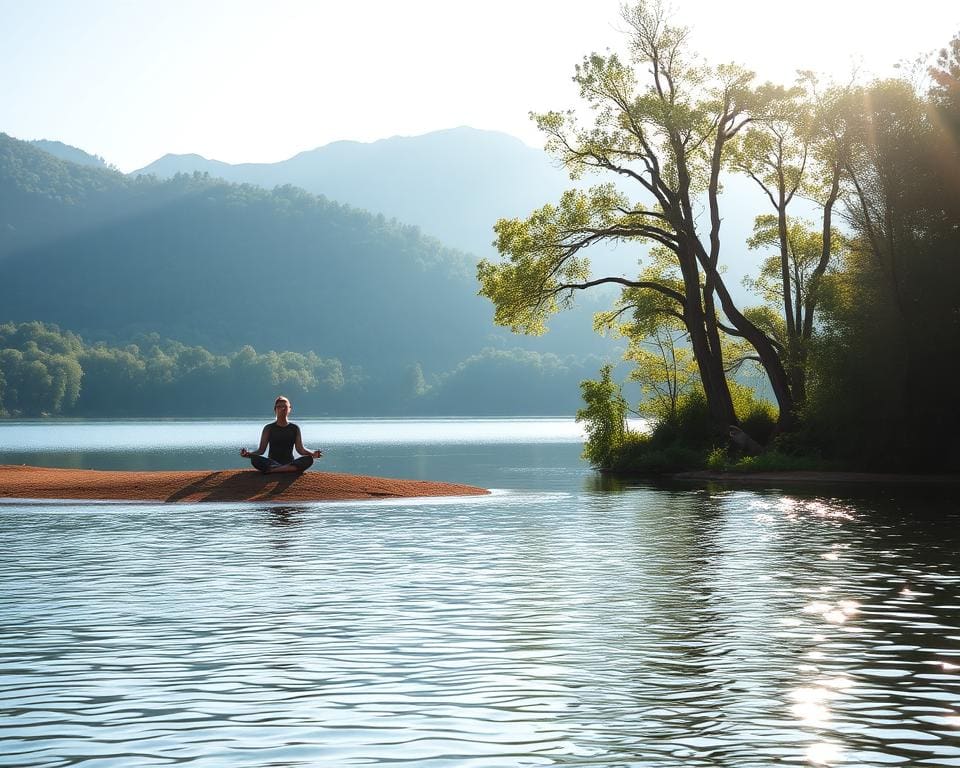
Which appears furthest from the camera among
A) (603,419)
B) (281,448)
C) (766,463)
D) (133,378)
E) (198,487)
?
(133,378)

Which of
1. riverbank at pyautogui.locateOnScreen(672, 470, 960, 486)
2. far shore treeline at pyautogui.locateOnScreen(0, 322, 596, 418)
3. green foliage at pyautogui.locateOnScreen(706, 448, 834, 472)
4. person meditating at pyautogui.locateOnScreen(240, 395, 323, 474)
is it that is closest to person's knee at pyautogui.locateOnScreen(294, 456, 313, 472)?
person meditating at pyautogui.locateOnScreen(240, 395, 323, 474)

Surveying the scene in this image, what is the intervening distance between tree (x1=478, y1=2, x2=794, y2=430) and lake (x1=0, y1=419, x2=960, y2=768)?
25228 millimetres

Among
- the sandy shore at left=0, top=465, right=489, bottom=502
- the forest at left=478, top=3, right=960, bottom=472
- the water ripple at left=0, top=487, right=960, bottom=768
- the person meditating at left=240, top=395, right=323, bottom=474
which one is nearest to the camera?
the water ripple at left=0, top=487, right=960, bottom=768

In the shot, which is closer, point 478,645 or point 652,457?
point 478,645

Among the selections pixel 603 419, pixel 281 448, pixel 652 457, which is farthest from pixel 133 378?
pixel 281 448

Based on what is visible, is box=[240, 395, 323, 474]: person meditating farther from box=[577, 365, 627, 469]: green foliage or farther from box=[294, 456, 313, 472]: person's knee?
box=[577, 365, 627, 469]: green foliage

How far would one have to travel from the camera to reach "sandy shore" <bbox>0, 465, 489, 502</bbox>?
27.4m

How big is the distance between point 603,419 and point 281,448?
26478mm

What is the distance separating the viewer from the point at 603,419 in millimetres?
52969

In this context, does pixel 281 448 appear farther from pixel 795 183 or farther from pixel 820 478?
pixel 795 183

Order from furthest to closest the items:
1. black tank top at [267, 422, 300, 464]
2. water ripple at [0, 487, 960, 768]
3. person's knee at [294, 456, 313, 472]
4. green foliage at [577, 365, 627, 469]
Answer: green foliage at [577, 365, 627, 469] → person's knee at [294, 456, 313, 472] → black tank top at [267, 422, 300, 464] → water ripple at [0, 487, 960, 768]

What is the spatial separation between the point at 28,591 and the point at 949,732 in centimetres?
1011

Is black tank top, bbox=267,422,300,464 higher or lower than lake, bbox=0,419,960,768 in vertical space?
higher

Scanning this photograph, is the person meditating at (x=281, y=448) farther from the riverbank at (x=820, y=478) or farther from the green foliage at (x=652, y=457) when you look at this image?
the green foliage at (x=652, y=457)
